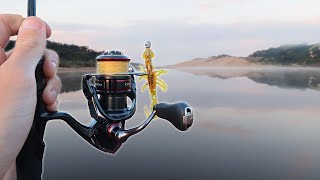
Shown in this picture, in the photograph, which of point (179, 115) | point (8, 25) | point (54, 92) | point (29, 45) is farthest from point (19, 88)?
point (179, 115)

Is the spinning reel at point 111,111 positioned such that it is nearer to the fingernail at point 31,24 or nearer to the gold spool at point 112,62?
the gold spool at point 112,62

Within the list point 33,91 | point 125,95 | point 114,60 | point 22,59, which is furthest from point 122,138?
point 22,59

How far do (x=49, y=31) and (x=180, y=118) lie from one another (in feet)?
1.80

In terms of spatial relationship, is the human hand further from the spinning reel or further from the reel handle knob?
the reel handle knob

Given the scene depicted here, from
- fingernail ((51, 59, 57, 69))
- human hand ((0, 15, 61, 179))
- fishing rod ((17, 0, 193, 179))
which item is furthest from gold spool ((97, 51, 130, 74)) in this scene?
human hand ((0, 15, 61, 179))

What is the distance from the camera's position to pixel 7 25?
1.54 metres

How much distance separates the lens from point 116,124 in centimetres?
161

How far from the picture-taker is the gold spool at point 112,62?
1.58m

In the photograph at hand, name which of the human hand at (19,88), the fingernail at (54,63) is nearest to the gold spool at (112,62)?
the fingernail at (54,63)

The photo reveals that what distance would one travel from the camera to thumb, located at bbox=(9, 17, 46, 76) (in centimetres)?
121

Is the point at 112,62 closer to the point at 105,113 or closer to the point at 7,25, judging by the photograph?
the point at 105,113

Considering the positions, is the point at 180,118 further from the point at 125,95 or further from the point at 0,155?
the point at 0,155

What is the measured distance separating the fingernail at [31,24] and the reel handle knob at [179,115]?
0.54 m

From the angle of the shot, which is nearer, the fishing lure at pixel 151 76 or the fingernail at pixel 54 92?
the fingernail at pixel 54 92
